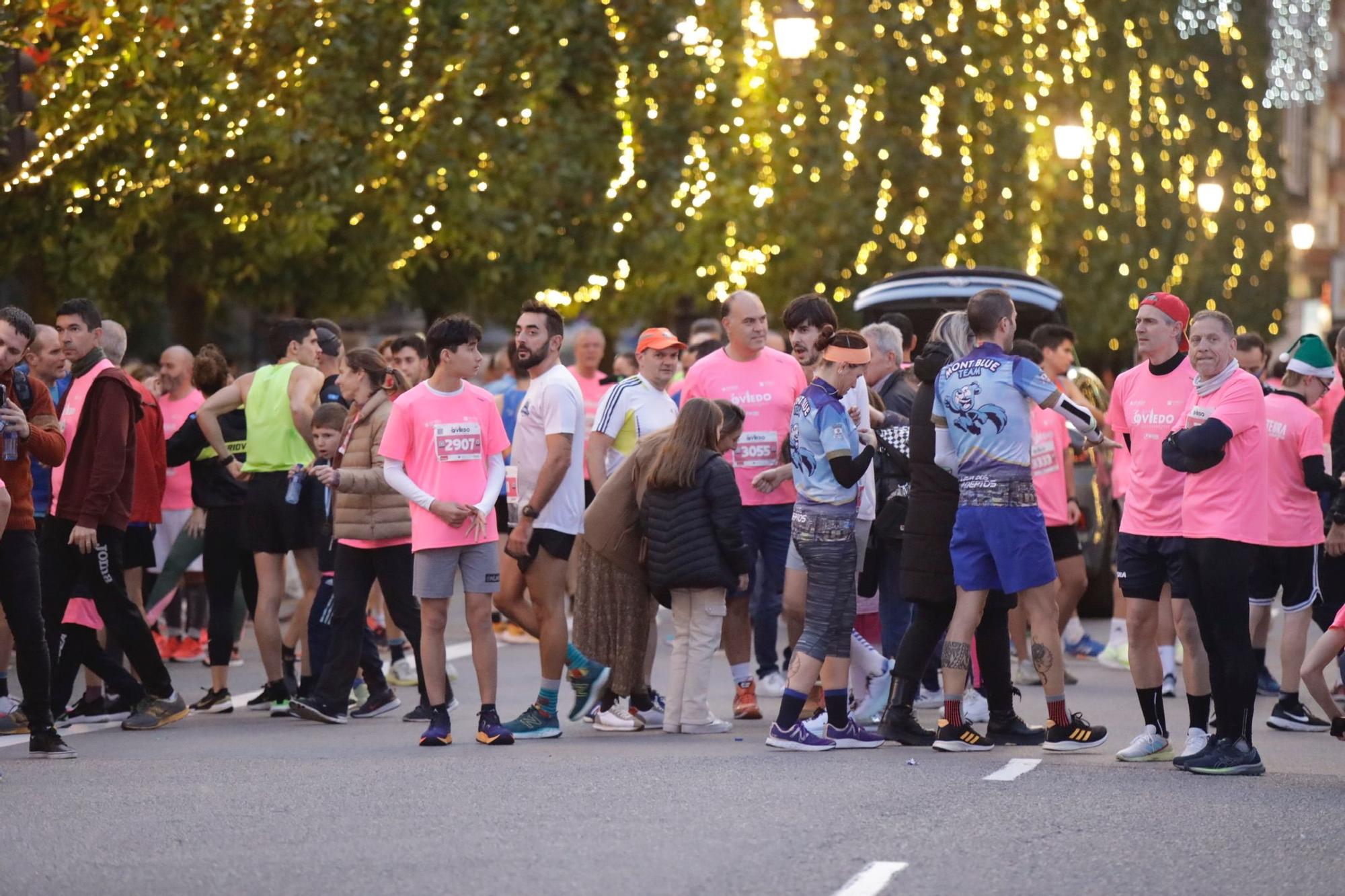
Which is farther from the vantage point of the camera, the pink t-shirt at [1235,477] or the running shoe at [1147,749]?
the running shoe at [1147,749]

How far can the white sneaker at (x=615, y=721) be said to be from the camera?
11.1 metres

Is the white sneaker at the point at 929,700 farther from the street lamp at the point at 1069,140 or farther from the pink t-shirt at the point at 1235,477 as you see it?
the street lamp at the point at 1069,140

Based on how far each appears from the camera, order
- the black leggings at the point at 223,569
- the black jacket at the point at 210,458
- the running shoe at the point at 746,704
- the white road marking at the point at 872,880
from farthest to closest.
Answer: the black jacket at the point at 210,458
the black leggings at the point at 223,569
the running shoe at the point at 746,704
the white road marking at the point at 872,880

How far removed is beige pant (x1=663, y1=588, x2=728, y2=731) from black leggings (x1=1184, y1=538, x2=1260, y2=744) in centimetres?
233

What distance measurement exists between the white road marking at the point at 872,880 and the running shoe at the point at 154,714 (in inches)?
201

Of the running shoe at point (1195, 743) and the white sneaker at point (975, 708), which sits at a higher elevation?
the running shoe at point (1195, 743)

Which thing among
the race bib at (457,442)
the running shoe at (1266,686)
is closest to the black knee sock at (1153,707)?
the race bib at (457,442)

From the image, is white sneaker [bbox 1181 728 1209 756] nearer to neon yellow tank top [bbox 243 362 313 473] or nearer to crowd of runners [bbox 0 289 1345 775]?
crowd of runners [bbox 0 289 1345 775]

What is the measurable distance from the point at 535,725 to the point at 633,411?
1.69 m

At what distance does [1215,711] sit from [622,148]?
18698 mm

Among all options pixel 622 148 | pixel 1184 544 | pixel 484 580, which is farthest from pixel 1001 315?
pixel 622 148

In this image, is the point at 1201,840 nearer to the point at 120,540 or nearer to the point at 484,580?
the point at 484,580

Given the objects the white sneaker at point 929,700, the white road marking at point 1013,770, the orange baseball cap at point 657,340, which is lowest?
the white sneaker at point 929,700

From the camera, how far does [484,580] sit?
1036 centimetres
